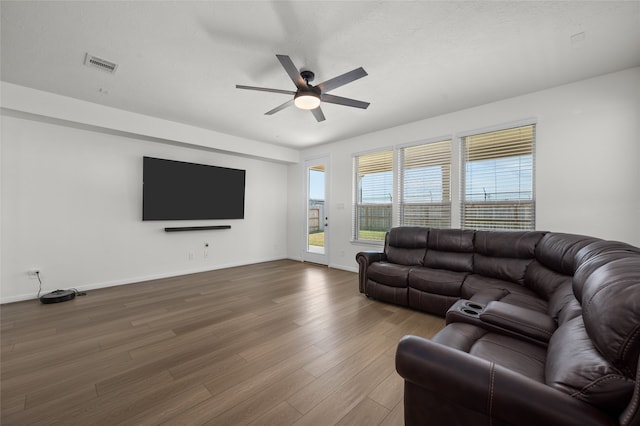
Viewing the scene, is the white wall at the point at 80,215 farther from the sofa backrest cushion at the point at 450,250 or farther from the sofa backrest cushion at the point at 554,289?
the sofa backrest cushion at the point at 554,289

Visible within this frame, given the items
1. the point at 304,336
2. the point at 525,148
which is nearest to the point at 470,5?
the point at 525,148

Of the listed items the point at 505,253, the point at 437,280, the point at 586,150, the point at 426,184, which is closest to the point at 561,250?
the point at 505,253

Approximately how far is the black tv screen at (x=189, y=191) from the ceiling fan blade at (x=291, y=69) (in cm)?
332

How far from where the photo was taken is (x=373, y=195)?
16.8ft

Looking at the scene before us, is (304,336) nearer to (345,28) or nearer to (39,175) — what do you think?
(345,28)

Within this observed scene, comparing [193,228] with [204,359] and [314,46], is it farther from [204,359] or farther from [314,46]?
[314,46]

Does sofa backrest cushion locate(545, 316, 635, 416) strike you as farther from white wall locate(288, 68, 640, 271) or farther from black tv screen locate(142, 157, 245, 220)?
black tv screen locate(142, 157, 245, 220)

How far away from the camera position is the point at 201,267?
518 cm

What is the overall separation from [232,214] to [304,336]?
3.76 metres

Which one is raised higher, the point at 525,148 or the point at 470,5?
the point at 470,5

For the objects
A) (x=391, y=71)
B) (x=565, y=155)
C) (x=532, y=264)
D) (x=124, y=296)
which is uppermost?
(x=391, y=71)

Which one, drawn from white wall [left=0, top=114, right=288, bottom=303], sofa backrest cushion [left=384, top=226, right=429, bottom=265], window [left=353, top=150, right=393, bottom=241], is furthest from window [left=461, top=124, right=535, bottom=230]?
white wall [left=0, top=114, right=288, bottom=303]

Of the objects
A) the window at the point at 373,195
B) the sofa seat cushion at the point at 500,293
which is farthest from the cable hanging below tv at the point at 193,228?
the sofa seat cushion at the point at 500,293

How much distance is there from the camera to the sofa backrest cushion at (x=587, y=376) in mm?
780
